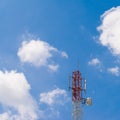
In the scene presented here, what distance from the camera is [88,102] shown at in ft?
466

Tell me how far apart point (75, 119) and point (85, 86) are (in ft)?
22.8

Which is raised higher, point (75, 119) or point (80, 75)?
point (80, 75)

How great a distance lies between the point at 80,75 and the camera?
14262 cm

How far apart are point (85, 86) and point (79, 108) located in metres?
4.83

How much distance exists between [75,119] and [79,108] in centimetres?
216

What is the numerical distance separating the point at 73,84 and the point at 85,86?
7.08 feet

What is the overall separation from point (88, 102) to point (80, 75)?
5.00m

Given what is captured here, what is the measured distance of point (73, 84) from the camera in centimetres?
14225

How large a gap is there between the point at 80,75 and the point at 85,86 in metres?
2.21

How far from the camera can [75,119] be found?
138m

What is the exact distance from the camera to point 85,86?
5591 inches

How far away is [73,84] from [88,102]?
414cm

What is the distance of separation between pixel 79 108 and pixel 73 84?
5216mm
